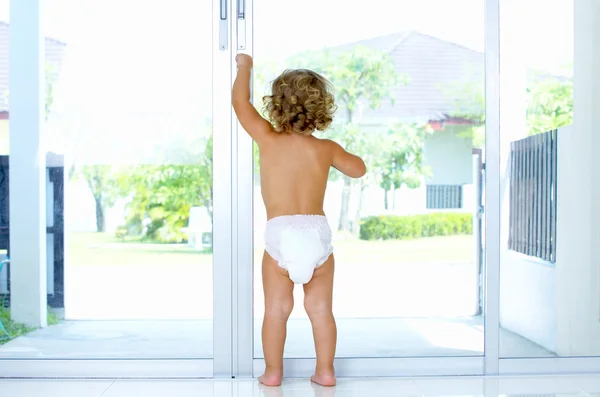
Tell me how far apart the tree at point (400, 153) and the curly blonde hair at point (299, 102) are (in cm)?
40

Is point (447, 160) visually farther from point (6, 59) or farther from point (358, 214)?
point (6, 59)

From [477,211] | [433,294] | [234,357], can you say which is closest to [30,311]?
[234,357]

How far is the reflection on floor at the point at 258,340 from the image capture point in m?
3.11

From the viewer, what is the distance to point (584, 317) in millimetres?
3172

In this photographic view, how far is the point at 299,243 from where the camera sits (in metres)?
2.75

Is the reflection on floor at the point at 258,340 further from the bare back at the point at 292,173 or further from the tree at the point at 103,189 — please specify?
the bare back at the point at 292,173

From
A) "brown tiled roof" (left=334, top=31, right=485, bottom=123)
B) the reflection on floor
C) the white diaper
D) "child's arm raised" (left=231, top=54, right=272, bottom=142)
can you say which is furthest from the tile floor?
"brown tiled roof" (left=334, top=31, right=485, bottom=123)

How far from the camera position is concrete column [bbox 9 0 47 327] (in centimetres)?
308

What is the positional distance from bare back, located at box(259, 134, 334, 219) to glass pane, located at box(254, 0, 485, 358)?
0.95 ft

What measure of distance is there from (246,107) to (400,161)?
2.25 feet

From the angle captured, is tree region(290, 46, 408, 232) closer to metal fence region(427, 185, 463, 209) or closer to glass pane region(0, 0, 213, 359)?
metal fence region(427, 185, 463, 209)

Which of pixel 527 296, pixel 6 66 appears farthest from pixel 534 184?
pixel 6 66

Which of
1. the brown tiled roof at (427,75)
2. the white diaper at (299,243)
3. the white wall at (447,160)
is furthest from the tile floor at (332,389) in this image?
the brown tiled roof at (427,75)

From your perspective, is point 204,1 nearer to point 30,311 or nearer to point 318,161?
point 318,161
